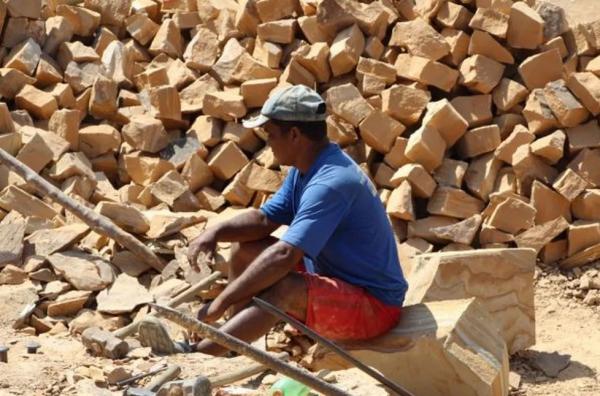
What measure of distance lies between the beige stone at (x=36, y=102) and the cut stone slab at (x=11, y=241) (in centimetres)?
125

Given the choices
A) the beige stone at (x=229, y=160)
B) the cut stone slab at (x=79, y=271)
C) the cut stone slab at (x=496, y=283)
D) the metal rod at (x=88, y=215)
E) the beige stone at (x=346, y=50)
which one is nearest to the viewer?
the cut stone slab at (x=496, y=283)

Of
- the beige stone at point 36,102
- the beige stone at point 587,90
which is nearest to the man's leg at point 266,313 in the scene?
the beige stone at point 587,90

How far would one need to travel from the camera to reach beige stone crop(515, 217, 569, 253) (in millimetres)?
6980

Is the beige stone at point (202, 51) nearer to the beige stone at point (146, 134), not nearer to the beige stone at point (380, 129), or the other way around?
the beige stone at point (146, 134)

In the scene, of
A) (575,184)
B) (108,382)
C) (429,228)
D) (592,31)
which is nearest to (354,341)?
(108,382)

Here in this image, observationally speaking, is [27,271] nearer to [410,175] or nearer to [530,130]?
[410,175]

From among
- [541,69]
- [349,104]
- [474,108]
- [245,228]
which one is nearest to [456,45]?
[474,108]

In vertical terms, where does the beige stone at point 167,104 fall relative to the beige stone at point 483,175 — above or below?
above

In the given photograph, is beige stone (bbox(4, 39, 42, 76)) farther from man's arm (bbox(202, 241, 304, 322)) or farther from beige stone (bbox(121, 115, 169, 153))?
man's arm (bbox(202, 241, 304, 322))

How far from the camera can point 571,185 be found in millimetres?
7031

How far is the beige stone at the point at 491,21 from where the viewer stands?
23.9 feet

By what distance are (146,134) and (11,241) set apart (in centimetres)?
141

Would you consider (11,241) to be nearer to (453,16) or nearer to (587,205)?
(453,16)

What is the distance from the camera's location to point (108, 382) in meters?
4.70
